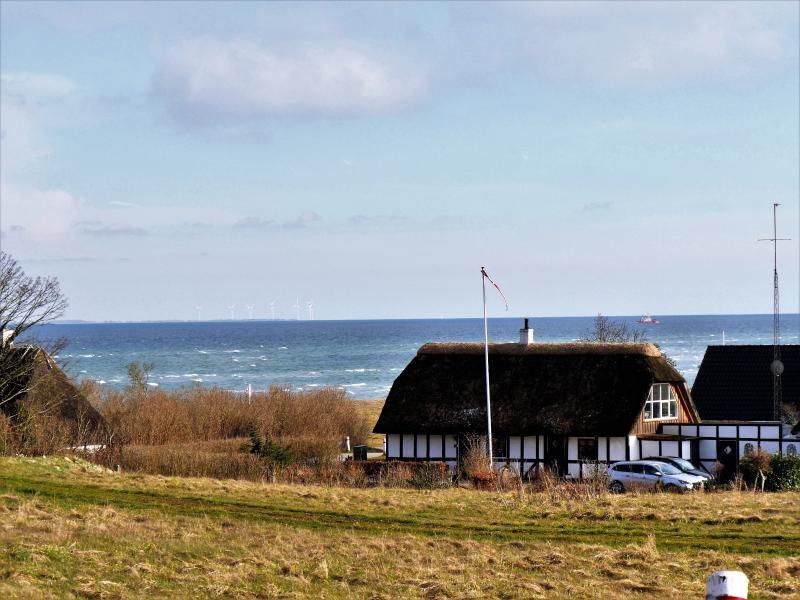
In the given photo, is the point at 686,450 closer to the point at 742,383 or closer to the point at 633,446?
the point at 633,446

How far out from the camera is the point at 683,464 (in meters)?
37.8

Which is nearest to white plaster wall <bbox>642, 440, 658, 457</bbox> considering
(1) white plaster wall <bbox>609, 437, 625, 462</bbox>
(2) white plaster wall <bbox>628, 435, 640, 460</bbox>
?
(2) white plaster wall <bbox>628, 435, 640, 460</bbox>

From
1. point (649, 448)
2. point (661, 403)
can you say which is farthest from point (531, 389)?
point (661, 403)

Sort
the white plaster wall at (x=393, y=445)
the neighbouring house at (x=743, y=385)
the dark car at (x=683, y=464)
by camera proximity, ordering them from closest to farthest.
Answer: the dark car at (x=683, y=464), the white plaster wall at (x=393, y=445), the neighbouring house at (x=743, y=385)

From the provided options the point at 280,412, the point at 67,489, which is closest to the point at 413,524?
the point at 67,489

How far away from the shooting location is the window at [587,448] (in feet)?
135

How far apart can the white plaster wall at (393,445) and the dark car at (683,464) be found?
10116 mm

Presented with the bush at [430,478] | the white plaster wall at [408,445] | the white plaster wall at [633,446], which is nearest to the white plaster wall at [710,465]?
the white plaster wall at [633,446]

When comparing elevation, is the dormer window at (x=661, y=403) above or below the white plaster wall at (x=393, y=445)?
above

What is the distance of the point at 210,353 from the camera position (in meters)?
193

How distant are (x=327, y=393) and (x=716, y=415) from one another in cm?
1987

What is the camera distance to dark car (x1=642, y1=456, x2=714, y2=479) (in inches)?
1403

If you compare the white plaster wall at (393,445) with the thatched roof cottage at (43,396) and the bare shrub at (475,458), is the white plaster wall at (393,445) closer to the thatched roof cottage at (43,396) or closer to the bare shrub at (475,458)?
the bare shrub at (475,458)

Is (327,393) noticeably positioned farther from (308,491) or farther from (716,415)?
(308,491)
